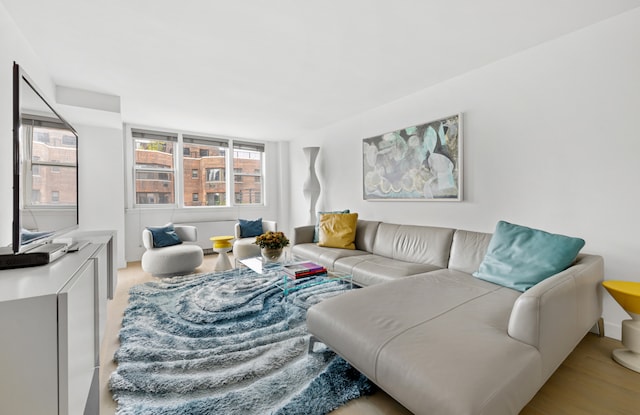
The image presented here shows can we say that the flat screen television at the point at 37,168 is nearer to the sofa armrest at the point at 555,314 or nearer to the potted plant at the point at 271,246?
the potted plant at the point at 271,246

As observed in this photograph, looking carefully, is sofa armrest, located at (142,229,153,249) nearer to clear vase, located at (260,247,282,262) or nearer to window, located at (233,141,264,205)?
clear vase, located at (260,247,282,262)

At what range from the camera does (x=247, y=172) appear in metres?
6.02

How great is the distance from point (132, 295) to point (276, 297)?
62.1 inches

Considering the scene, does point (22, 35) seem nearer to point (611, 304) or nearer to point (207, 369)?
point (207, 369)

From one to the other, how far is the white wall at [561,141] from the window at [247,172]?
153 inches

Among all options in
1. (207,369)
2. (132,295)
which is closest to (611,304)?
(207,369)

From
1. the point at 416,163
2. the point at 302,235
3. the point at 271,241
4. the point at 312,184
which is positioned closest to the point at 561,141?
the point at 416,163

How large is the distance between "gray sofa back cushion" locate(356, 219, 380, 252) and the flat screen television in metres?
2.99

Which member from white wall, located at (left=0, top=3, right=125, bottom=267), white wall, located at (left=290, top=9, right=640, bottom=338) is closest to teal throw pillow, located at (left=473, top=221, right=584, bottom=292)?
white wall, located at (left=290, top=9, right=640, bottom=338)

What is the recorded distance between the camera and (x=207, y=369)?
5.48 ft

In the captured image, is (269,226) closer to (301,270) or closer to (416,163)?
(301,270)

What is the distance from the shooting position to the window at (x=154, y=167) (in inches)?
191

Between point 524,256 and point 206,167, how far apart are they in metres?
5.33

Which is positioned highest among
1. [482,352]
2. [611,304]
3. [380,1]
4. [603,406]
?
[380,1]
